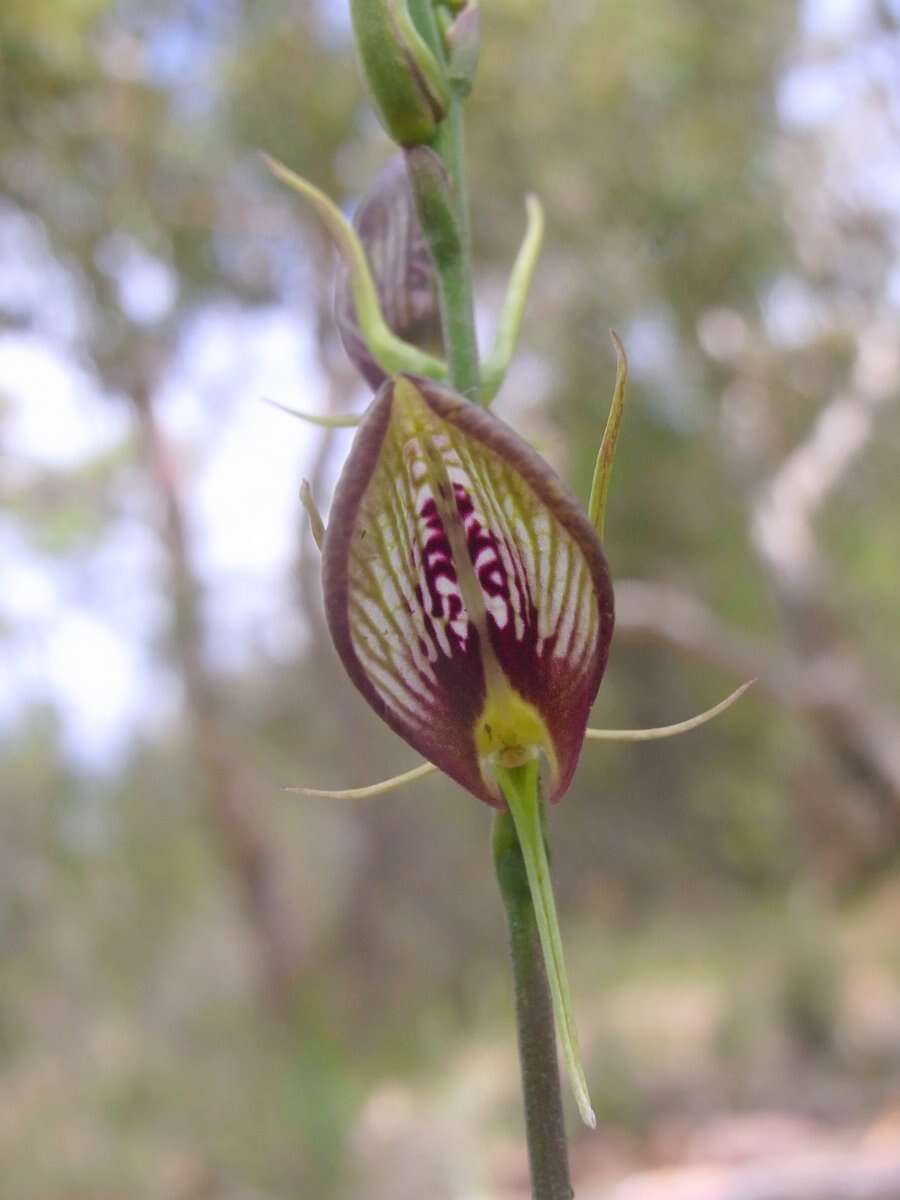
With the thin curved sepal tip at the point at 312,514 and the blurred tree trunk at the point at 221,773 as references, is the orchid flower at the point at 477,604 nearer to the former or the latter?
the thin curved sepal tip at the point at 312,514

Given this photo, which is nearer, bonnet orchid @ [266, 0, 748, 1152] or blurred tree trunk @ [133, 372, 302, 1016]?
bonnet orchid @ [266, 0, 748, 1152]

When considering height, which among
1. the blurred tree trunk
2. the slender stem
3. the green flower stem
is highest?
the blurred tree trunk

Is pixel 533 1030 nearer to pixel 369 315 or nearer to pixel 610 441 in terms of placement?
pixel 610 441

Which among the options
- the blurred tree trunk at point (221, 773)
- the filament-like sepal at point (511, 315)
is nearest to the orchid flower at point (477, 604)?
the filament-like sepal at point (511, 315)

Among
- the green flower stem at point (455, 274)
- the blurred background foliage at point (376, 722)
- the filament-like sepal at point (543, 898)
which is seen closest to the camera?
the filament-like sepal at point (543, 898)

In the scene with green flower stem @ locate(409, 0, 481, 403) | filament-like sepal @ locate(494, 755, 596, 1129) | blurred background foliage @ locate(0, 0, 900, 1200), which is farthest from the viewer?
blurred background foliage @ locate(0, 0, 900, 1200)

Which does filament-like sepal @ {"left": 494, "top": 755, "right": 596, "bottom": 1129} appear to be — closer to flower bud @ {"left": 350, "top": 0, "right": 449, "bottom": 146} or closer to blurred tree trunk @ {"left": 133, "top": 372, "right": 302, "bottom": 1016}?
flower bud @ {"left": 350, "top": 0, "right": 449, "bottom": 146}

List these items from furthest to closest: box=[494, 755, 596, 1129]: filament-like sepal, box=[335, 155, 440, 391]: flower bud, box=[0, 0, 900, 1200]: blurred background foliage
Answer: box=[0, 0, 900, 1200]: blurred background foliage, box=[335, 155, 440, 391]: flower bud, box=[494, 755, 596, 1129]: filament-like sepal

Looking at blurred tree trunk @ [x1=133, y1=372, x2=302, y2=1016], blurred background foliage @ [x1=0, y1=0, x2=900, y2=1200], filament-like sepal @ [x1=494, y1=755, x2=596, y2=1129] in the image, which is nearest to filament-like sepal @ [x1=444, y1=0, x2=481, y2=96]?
filament-like sepal @ [x1=494, y1=755, x2=596, y2=1129]
